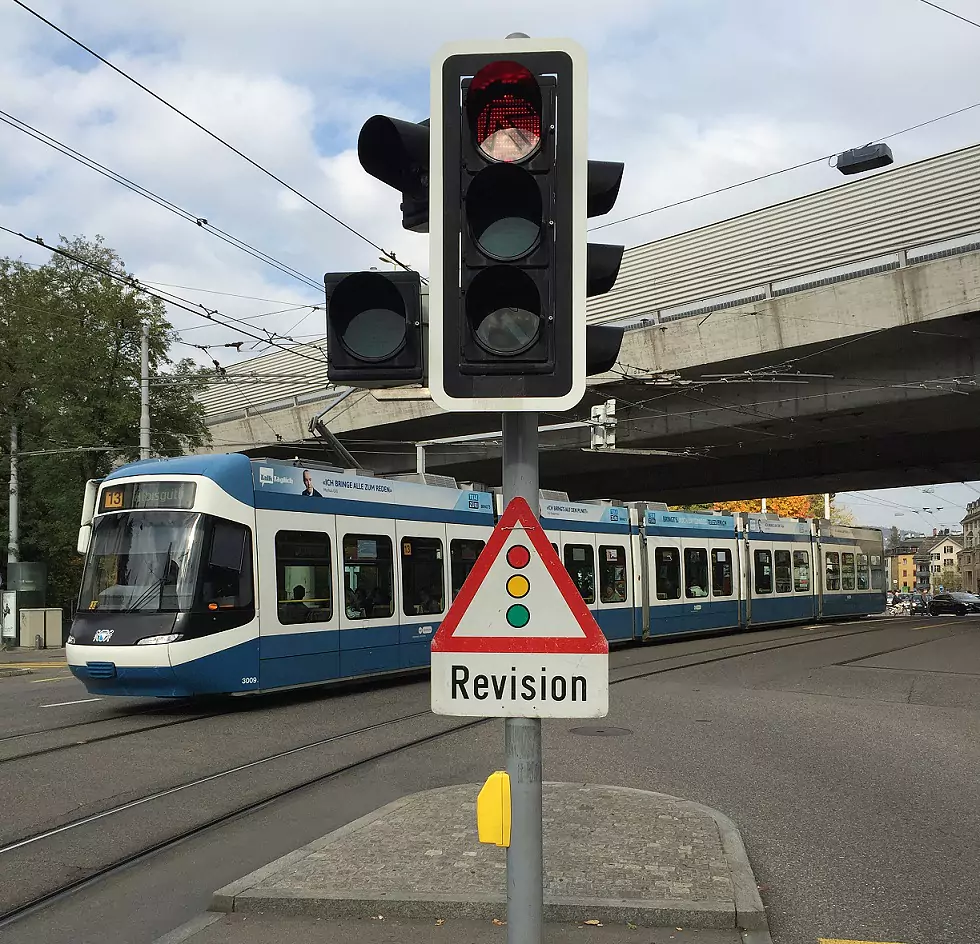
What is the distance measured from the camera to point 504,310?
3441 millimetres

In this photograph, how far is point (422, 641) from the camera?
1546 centimetres

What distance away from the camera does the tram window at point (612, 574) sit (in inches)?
845

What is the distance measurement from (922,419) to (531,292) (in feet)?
82.4

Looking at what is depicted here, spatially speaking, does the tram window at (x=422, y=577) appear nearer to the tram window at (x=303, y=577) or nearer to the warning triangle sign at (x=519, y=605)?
the tram window at (x=303, y=577)

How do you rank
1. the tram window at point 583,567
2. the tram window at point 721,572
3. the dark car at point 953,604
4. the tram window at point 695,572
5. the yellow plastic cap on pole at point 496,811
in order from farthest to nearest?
the dark car at point 953,604 → the tram window at point 721,572 → the tram window at point 695,572 → the tram window at point 583,567 → the yellow plastic cap on pole at point 496,811

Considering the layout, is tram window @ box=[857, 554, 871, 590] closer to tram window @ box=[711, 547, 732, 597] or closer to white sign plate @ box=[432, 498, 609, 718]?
tram window @ box=[711, 547, 732, 597]

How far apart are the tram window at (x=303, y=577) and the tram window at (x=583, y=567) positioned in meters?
7.33

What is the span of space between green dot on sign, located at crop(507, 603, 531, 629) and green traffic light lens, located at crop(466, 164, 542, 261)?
1135 mm

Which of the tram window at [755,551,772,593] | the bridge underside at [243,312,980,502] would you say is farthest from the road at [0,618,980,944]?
the tram window at [755,551,772,593]

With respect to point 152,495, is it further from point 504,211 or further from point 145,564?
point 504,211

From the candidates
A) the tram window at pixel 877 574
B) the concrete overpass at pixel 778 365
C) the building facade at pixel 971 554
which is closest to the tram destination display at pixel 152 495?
the concrete overpass at pixel 778 365

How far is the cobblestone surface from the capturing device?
16.7 ft

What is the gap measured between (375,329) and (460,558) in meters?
12.7

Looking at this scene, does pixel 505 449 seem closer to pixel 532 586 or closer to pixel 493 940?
pixel 532 586
